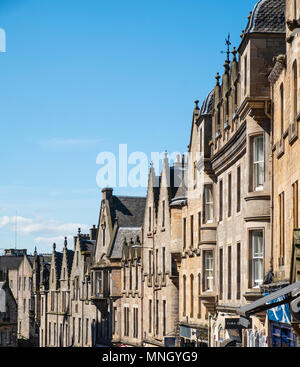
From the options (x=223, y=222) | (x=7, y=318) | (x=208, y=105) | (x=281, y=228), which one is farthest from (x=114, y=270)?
(x=281, y=228)

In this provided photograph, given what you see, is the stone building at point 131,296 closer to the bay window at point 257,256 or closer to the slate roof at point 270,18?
the bay window at point 257,256

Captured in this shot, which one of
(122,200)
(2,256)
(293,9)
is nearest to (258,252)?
(293,9)

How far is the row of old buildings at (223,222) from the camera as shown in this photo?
25.9 meters

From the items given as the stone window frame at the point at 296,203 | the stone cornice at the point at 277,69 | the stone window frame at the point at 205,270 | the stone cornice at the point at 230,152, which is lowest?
the stone window frame at the point at 205,270

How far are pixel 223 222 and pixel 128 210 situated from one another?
39026 mm

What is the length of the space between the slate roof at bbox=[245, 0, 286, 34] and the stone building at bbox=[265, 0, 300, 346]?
2252mm

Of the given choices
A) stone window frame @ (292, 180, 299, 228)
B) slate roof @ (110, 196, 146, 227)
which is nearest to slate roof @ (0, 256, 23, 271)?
slate roof @ (110, 196, 146, 227)

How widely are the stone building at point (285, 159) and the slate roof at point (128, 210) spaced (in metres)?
46.8

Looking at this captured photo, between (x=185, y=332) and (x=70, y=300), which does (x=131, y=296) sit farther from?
(x=70, y=300)

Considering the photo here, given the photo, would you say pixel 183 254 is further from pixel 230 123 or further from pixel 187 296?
pixel 230 123

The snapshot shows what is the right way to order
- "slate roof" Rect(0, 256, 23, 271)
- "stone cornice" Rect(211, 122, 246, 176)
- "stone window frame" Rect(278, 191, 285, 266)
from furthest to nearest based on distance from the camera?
"slate roof" Rect(0, 256, 23, 271), "stone cornice" Rect(211, 122, 246, 176), "stone window frame" Rect(278, 191, 285, 266)

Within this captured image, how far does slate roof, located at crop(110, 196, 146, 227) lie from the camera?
2926 inches

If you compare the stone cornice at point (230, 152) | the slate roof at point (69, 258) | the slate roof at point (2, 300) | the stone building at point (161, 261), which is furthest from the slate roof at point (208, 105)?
the slate roof at point (2, 300)

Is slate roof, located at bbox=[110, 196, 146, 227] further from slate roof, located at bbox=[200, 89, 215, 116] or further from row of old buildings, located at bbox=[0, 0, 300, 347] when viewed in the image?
slate roof, located at bbox=[200, 89, 215, 116]
